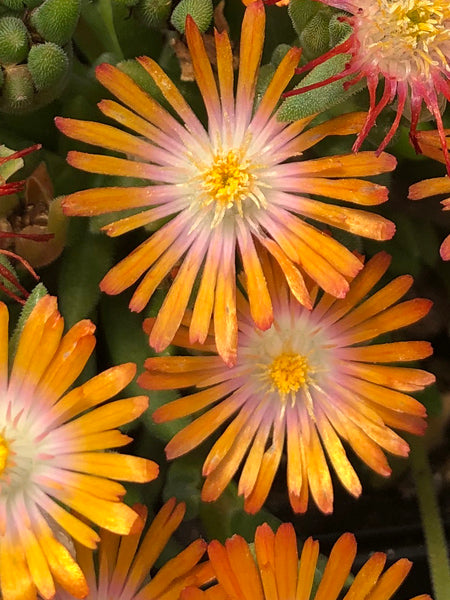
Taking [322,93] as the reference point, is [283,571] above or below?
below

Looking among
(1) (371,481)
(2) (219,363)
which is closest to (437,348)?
(1) (371,481)

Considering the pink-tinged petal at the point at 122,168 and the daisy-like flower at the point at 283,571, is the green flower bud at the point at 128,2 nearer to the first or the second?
the pink-tinged petal at the point at 122,168

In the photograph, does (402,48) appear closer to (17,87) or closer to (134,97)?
(134,97)

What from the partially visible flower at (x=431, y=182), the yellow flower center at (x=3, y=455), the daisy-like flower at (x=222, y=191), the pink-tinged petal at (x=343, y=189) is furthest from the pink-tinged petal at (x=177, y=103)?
the yellow flower center at (x=3, y=455)

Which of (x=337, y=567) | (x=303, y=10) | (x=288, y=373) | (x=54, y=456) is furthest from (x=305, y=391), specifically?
(x=303, y=10)

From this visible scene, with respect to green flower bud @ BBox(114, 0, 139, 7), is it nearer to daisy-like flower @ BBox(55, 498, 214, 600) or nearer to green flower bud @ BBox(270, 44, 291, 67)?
green flower bud @ BBox(270, 44, 291, 67)

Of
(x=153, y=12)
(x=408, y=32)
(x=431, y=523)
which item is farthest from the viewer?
(x=431, y=523)
